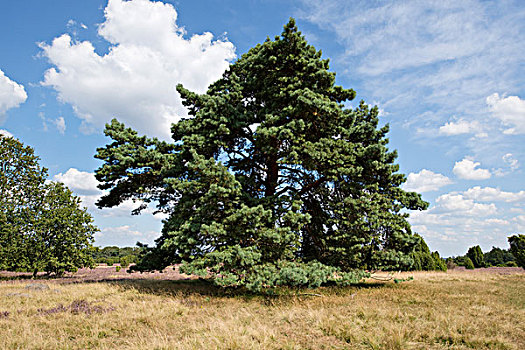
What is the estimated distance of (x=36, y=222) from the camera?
1902 cm

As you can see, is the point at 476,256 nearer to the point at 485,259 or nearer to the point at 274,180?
the point at 485,259

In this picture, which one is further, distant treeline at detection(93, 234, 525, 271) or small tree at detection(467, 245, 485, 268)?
small tree at detection(467, 245, 485, 268)

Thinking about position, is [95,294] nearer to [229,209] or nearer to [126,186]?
[126,186]

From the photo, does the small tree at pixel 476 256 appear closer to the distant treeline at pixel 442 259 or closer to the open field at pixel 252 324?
the distant treeline at pixel 442 259

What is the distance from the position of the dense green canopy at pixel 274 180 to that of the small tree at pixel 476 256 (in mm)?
32254

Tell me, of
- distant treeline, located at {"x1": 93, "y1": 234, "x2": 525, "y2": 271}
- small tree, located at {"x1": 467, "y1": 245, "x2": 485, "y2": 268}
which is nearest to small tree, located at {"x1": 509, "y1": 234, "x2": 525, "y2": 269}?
distant treeline, located at {"x1": 93, "y1": 234, "x2": 525, "y2": 271}

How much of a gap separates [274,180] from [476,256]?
3768 cm

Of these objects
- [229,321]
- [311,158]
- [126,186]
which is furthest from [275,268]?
[126,186]

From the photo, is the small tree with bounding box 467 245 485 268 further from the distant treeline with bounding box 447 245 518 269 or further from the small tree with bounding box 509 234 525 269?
the small tree with bounding box 509 234 525 269

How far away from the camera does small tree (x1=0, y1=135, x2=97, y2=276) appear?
59.7ft

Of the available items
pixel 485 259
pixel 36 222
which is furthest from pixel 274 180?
pixel 485 259

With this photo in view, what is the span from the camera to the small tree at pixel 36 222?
18188mm

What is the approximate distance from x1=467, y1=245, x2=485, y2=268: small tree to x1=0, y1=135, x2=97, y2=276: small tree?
145 feet

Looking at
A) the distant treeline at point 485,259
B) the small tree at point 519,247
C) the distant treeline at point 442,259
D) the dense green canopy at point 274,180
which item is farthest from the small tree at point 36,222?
the distant treeline at point 485,259
